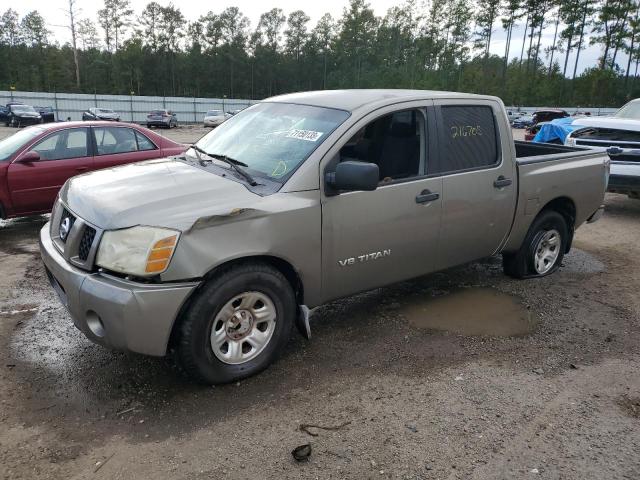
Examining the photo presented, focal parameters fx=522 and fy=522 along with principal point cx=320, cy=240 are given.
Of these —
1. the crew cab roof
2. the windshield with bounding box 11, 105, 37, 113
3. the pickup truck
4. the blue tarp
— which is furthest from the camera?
the windshield with bounding box 11, 105, 37, 113

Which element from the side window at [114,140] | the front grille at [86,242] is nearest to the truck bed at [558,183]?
the front grille at [86,242]

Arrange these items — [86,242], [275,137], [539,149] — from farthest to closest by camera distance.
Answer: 1. [539,149]
2. [275,137]
3. [86,242]

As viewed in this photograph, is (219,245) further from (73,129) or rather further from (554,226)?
(73,129)

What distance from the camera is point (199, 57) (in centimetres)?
8750

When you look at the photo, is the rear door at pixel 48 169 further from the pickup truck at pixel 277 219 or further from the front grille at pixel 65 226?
the front grille at pixel 65 226

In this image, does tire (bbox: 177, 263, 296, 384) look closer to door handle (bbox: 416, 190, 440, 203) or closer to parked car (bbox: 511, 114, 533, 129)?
door handle (bbox: 416, 190, 440, 203)

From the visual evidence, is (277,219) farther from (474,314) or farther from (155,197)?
(474,314)

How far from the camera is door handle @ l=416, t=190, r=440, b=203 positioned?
13.4ft

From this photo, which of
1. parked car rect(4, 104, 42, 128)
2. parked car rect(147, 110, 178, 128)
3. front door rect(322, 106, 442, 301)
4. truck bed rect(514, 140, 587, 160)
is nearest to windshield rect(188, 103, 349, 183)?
front door rect(322, 106, 442, 301)

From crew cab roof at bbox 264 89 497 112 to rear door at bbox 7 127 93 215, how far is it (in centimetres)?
409

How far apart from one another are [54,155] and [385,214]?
5.48 meters

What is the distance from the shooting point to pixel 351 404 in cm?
325

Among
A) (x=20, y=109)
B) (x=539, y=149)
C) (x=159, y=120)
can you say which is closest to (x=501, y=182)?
(x=539, y=149)

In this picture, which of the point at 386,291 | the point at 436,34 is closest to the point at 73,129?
the point at 386,291
